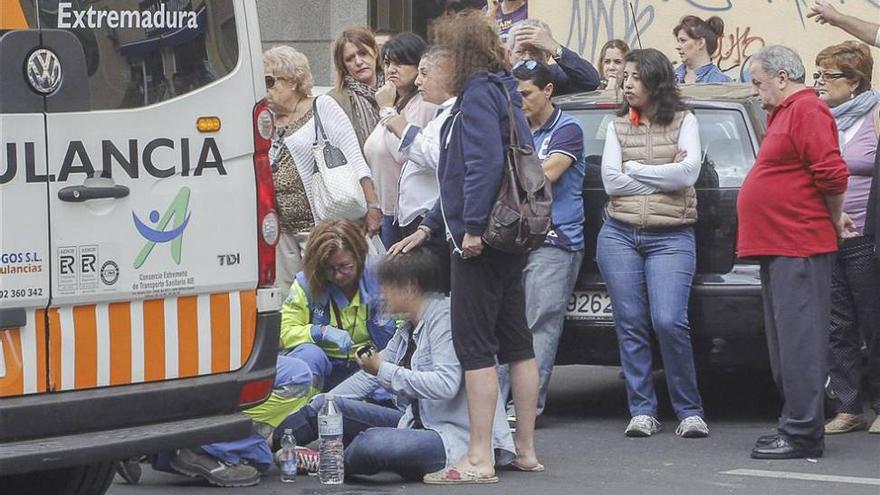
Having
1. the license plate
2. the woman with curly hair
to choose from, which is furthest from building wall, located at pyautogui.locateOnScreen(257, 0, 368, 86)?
the woman with curly hair

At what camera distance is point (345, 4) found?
15742 millimetres

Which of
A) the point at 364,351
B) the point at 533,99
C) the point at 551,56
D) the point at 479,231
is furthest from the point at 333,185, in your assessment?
the point at 479,231

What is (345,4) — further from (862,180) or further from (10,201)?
(10,201)

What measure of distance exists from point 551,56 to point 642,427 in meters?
2.17

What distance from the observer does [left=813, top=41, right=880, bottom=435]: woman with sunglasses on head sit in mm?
7707

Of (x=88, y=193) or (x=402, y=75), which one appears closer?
(x=88, y=193)

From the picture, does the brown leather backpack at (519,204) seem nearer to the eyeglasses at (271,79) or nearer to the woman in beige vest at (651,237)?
the woman in beige vest at (651,237)

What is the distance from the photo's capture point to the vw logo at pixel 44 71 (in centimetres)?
521

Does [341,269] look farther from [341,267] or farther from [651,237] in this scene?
[651,237]

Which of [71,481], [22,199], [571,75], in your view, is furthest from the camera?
[571,75]

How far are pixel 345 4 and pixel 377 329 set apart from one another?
8.97 m

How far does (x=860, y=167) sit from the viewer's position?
7.78 meters

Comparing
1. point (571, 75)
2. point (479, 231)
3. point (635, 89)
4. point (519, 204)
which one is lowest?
point (479, 231)

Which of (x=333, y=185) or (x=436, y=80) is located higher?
(x=436, y=80)
